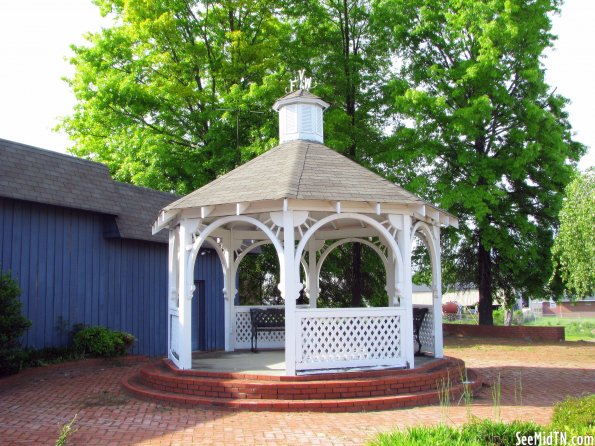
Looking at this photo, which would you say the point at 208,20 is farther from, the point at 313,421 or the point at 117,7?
the point at 313,421

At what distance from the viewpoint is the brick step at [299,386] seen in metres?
9.46

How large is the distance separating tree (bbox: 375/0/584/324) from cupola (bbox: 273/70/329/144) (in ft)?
26.1

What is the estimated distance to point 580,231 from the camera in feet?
53.5

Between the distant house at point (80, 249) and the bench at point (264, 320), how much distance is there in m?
3.93

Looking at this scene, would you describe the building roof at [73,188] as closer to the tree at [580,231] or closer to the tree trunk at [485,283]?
the tree at [580,231]

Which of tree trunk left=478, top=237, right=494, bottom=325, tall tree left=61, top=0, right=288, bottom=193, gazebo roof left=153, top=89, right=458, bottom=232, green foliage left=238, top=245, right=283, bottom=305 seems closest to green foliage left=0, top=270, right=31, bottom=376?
gazebo roof left=153, top=89, right=458, bottom=232

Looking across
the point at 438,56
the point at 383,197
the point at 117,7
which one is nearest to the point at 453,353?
the point at 383,197

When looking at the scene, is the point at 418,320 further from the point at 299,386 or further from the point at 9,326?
the point at 9,326

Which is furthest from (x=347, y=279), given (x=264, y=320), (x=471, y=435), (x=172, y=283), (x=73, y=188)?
(x=471, y=435)

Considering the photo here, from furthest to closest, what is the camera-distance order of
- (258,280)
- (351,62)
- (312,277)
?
1. (258,280)
2. (351,62)
3. (312,277)

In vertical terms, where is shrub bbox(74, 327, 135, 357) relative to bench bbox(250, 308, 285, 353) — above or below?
below

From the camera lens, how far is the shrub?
1429 cm

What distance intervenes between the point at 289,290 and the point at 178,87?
15.1 meters

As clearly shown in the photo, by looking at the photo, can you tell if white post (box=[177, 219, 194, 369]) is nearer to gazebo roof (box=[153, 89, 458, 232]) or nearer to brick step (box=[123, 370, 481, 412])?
gazebo roof (box=[153, 89, 458, 232])
